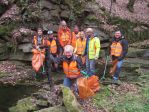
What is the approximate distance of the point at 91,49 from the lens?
13.7 metres

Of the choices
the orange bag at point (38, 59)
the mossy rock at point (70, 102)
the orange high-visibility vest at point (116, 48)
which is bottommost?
the mossy rock at point (70, 102)

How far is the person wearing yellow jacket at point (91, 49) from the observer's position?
13.5 m

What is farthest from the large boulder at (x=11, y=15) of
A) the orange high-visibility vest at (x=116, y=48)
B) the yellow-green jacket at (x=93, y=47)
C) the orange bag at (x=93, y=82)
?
the orange bag at (x=93, y=82)

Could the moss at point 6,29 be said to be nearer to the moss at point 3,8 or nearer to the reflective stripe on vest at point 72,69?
the moss at point 3,8

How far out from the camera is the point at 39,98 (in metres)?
11.2

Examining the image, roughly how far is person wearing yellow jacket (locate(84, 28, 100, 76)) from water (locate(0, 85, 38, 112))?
2.25 meters

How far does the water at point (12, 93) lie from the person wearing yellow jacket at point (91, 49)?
2.25 meters

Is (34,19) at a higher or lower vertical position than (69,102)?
higher

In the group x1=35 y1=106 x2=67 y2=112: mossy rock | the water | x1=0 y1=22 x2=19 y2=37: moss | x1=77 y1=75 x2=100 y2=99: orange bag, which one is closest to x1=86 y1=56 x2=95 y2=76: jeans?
the water

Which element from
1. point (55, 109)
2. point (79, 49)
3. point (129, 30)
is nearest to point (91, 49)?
point (79, 49)

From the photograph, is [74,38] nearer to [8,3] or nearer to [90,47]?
[90,47]

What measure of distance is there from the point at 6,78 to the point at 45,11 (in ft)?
17.7

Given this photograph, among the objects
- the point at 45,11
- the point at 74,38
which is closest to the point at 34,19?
the point at 45,11

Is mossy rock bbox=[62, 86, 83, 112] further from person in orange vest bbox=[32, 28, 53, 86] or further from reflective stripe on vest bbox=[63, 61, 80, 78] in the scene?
person in orange vest bbox=[32, 28, 53, 86]
